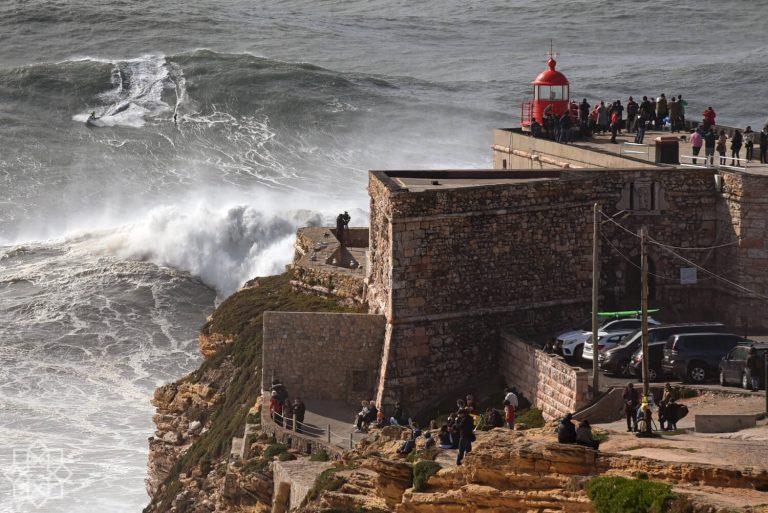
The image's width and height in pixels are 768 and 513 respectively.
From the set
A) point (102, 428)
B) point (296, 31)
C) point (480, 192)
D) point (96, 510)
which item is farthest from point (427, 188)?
point (296, 31)

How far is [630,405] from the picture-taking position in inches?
1100

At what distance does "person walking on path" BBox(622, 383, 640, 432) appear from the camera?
27766 mm

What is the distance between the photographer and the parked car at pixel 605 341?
32.4 m

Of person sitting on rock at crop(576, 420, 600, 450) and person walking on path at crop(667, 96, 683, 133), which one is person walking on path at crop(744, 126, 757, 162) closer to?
person walking on path at crop(667, 96, 683, 133)

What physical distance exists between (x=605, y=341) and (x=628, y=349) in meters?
1.03

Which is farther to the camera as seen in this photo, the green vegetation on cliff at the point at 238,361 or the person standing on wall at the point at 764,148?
the green vegetation on cliff at the point at 238,361

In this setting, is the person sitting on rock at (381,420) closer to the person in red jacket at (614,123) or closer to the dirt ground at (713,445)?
the dirt ground at (713,445)

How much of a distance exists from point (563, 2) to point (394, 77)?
2072 centimetres

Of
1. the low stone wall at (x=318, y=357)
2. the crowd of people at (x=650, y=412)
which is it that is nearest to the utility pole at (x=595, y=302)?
the crowd of people at (x=650, y=412)

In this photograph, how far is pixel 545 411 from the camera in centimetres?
3142

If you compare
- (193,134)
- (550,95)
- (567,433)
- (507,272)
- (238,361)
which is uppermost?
(550,95)

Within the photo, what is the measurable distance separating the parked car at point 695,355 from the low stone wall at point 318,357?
21.0 ft

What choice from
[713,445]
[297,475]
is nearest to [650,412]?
[713,445]

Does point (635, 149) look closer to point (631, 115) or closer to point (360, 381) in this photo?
point (631, 115)
